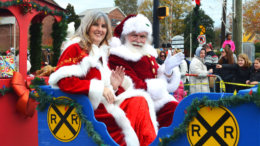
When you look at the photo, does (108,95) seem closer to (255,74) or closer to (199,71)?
(255,74)

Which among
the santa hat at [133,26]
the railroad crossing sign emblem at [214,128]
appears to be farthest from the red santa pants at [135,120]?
the santa hat at [133,26]

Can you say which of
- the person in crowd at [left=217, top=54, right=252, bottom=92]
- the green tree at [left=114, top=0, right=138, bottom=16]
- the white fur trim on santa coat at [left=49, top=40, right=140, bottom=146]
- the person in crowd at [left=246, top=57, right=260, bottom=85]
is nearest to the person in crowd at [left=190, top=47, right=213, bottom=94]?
the person in crowd at [left=217, top=54, right=252, bottom=92]

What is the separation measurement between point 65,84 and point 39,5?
349 cm

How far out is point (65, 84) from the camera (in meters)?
2.45

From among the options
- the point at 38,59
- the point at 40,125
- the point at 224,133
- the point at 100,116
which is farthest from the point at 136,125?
the point at 38,59

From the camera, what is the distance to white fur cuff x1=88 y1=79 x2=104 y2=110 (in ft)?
8.03

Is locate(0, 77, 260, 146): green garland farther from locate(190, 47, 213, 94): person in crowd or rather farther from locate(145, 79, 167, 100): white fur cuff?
locate(190, 47, 213, 94): person in crowd

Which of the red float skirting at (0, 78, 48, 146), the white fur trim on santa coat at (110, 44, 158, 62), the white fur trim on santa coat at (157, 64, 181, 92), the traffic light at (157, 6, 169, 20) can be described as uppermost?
the traffic light at (157, 6, 169, 20)

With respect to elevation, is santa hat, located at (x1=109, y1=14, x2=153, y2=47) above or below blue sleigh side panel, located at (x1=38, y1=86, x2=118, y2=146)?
above

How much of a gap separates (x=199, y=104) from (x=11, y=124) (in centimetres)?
285

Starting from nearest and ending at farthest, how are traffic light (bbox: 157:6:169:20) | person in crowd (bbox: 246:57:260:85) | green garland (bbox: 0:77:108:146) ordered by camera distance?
green garland (bbox: 0:77:108:146)
person in crowd (bbox: 246:57:260:85)
traffic light (bbox: 157:6:169:20)

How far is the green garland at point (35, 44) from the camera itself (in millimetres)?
6973

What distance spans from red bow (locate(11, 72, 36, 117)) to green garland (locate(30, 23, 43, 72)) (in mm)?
3589

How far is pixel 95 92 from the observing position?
2455mm
